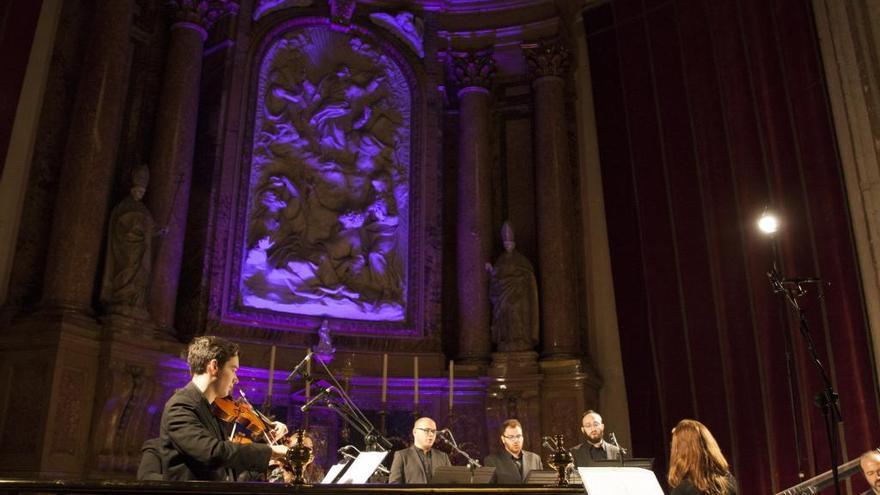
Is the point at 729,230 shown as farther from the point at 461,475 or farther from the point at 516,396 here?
the point at 461,475

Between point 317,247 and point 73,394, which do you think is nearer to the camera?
point 73,394

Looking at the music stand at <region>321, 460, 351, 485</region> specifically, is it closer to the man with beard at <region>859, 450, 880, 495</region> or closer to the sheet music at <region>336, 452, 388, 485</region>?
the sheet music at <region>336, 452, 388, 485</region>

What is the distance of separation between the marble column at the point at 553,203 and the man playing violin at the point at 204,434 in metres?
5.94

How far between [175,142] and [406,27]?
140 inches

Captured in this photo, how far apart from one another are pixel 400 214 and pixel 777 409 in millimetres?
4824

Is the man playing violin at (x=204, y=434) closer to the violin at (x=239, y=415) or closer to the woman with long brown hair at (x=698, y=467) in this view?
the violin at (x=239, y=415)

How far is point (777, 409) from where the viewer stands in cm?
805

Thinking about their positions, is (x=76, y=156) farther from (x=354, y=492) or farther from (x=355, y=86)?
(x=354, y=492)

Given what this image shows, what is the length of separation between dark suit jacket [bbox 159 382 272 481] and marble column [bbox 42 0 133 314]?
14.1 ft

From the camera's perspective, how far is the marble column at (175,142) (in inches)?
322

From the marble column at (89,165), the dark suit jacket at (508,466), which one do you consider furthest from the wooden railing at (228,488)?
the marble column at (89,165)

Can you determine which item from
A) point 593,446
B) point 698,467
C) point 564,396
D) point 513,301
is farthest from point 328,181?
point 698,467

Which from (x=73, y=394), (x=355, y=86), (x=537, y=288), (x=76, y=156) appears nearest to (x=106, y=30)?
(x=76, y=156)

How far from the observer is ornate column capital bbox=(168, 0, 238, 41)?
9109 millimetres
